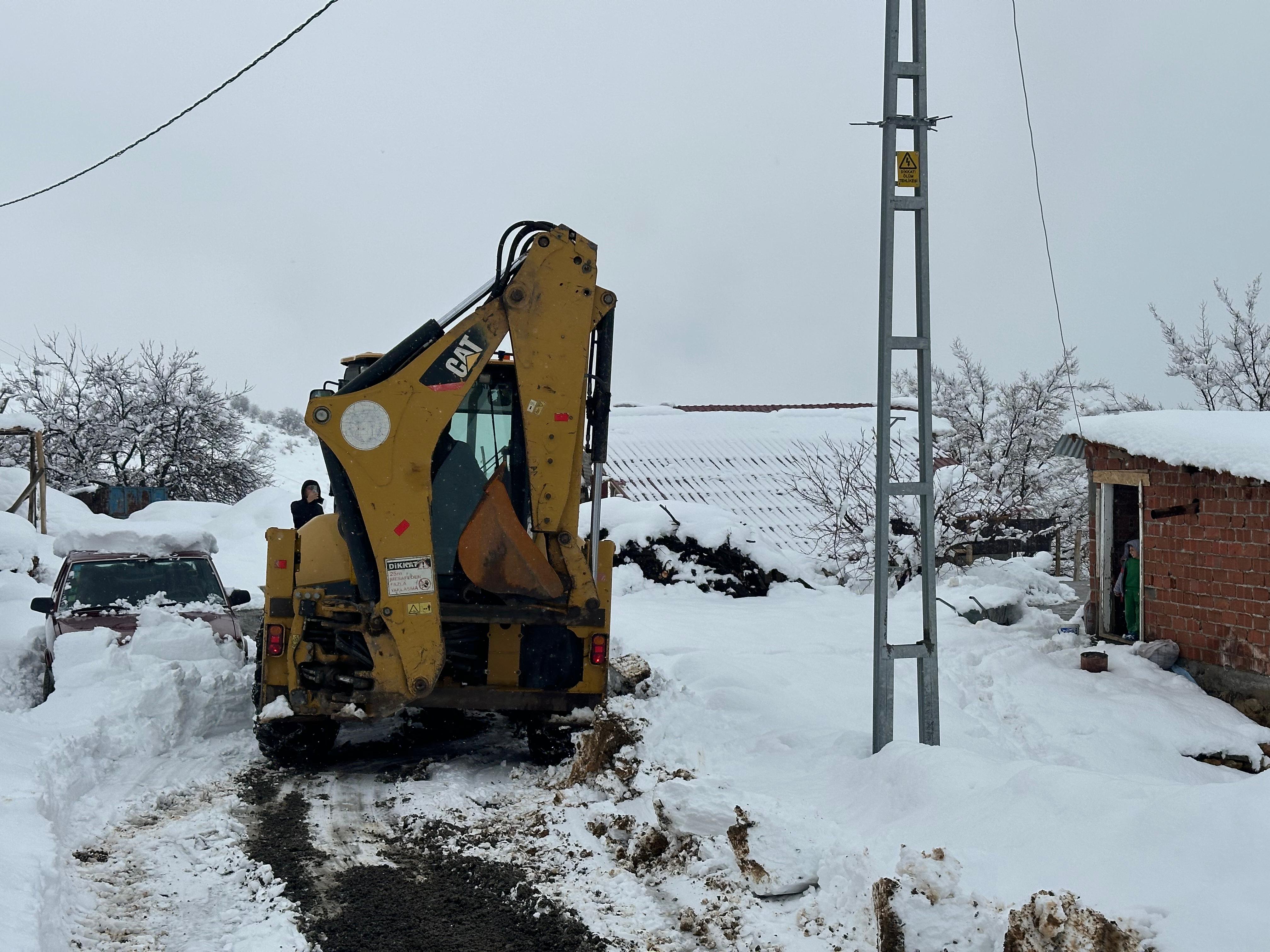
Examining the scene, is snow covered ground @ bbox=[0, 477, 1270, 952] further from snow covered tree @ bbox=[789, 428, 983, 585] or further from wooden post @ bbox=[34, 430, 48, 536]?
wooden post @ bbox=[34, 430, 48, 536]

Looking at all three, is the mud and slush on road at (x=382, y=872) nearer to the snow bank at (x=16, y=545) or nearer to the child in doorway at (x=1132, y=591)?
the child in doorway at (x=1132, y=591)

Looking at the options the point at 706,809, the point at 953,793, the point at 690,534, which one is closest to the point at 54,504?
the point at 690,534

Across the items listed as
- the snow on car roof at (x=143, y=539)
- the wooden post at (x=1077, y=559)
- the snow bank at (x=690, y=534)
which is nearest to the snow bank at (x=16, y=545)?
the snow on car roof at (x=143, y=539)

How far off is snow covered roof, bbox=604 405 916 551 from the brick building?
7.85 meters

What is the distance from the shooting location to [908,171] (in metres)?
7.08

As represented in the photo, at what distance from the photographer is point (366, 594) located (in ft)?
23.1

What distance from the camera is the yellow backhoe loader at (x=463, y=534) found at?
692cm

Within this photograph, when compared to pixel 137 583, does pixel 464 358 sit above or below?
above

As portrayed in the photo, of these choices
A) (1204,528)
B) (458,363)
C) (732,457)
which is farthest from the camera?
(732,457)

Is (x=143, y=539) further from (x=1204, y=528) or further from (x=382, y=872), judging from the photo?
(x=1204, y=528)

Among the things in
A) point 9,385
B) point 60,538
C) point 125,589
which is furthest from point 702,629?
point 9,385

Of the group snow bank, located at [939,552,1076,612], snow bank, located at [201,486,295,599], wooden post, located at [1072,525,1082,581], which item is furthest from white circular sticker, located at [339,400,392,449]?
wooden post, located at [1072,525,1082,581]

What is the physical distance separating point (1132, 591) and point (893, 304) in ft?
29.0

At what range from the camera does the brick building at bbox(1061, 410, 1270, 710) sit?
1152 cm
